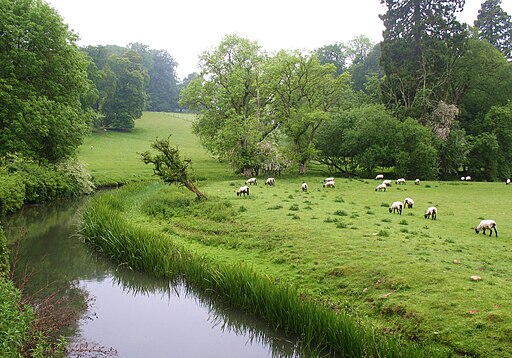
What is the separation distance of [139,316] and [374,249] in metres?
7.92

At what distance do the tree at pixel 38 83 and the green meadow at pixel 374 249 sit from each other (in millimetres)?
8682

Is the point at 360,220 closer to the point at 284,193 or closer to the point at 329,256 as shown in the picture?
the point at 329,256

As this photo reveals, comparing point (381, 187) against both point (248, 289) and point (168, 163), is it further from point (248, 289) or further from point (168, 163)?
point (248, 289)

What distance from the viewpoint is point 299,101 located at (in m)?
46.9

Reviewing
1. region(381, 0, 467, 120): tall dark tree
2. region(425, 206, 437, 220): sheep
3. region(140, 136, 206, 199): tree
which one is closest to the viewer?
region(425, 206, 437, 220): sheep

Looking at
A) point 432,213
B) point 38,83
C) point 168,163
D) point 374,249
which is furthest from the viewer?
point 38,83

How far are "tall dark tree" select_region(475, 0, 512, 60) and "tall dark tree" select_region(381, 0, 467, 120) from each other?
15.1 metres

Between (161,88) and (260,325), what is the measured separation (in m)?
125

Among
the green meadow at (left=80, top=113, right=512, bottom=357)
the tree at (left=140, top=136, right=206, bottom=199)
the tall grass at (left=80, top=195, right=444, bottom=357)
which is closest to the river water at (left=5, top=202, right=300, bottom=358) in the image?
the tall grass at (left=80, top=195, right=444, bottom=357)

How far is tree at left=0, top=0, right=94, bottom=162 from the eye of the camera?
28.6 m

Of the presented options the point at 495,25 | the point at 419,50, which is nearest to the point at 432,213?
the point at 419,50

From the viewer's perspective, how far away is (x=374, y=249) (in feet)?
44.2

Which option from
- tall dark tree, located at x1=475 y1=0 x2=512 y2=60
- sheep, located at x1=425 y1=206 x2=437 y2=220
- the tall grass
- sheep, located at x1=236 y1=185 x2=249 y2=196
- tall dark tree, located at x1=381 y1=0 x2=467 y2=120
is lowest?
the tall grass

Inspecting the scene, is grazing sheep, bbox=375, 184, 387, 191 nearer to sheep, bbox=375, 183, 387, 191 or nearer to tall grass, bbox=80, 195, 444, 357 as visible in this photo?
sheep, bbox=375, 183, 387, 191
